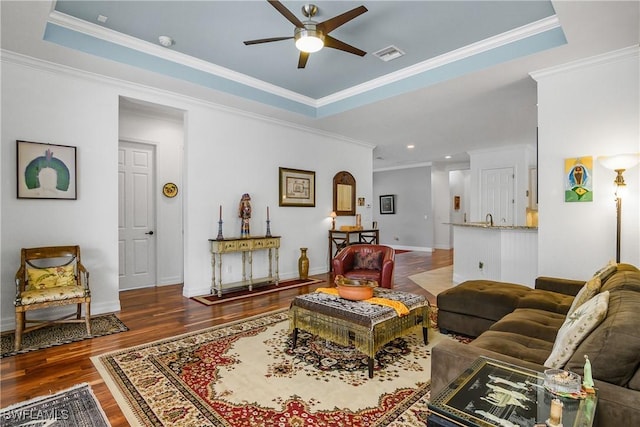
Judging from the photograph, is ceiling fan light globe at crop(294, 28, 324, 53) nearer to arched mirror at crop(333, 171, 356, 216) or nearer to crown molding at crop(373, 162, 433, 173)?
arched mirror at crop(333, 171, 356, 216)

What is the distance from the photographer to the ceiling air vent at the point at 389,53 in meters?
3.81

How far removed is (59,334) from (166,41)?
3.21 m

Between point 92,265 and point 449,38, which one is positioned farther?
point 92,265

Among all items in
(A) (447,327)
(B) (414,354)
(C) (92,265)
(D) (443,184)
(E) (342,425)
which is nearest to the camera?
(E) (342,425)

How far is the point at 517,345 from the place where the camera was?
77.2 inches

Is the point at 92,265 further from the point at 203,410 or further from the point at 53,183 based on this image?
the point at 203,410

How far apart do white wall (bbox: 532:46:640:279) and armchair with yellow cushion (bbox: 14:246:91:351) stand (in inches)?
193

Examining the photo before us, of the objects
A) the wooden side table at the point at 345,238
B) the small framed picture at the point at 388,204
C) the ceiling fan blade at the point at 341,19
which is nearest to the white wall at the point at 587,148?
the ceiling fan blade at the point at 341,19

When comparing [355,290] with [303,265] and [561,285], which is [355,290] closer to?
[561,285]

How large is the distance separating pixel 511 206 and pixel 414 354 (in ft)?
21.0

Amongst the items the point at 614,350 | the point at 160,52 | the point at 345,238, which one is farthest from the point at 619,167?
the point at 160,52

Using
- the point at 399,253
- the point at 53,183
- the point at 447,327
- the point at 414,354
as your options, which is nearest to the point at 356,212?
the point at 399,253

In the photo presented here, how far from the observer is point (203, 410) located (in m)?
2.05

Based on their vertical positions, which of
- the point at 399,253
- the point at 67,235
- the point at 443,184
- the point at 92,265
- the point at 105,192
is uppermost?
the point at 443,184
